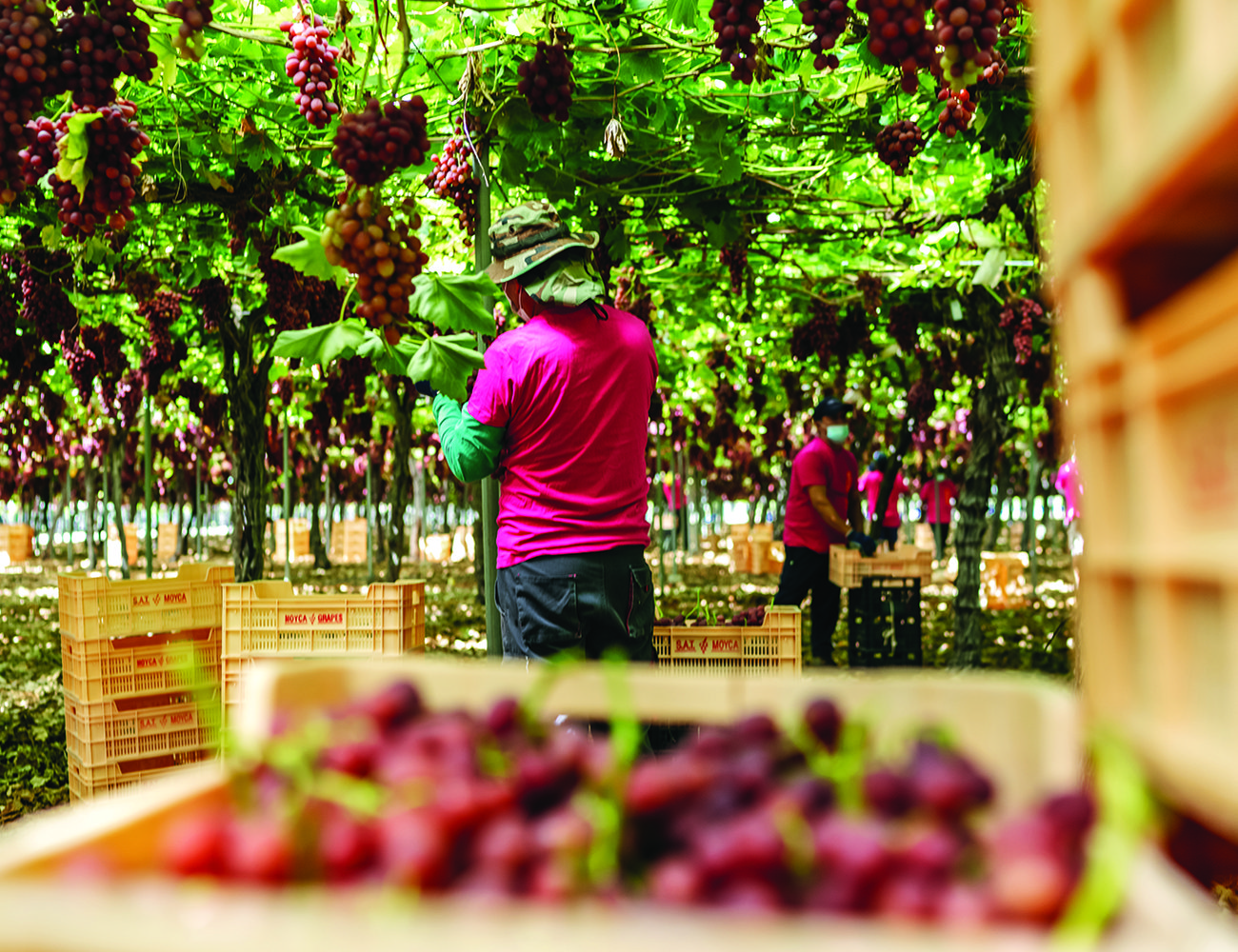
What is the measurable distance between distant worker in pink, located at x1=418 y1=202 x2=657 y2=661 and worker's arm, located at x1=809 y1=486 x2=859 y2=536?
4.63 meters

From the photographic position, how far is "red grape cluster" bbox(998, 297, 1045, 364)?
6652 mm

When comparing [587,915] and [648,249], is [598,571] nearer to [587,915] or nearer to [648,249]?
[587,915]

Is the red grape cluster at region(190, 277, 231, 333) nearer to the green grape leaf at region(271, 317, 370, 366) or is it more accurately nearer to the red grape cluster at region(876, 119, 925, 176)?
the red grape cluster at region(876, 119, 925, 176)

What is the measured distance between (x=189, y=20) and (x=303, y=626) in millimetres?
2149

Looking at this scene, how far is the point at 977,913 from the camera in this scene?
0.63 m

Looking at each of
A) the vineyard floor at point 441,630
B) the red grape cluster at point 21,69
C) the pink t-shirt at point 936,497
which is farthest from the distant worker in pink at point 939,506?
the red grape cluster at point 21,69

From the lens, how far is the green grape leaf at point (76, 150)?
228 cm

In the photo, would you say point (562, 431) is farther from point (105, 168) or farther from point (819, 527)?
point (819, 527)

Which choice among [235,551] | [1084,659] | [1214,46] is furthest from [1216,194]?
[235,551]

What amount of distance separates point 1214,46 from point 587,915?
2.53ft

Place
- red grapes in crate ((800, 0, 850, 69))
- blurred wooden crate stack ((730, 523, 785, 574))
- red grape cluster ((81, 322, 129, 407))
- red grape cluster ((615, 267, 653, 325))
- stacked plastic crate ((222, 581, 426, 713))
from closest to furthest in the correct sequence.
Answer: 1. red grapes in crate ((800, 0, 850, 69))
2. stacked plastic crate ((222, 581, 426, 713))
3. red grape cluster ((615, 267, 653, 325))
4. red grape cluster ((81, 322, 129, 407))
5. blurred wooden crate stack ((730, 523, 785, 574))

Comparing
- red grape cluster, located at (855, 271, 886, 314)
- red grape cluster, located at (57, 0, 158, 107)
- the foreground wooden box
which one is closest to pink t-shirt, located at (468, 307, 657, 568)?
red grape cluster, located at (57, 0, 158, 107)

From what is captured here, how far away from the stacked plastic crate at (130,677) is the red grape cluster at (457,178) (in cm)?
198

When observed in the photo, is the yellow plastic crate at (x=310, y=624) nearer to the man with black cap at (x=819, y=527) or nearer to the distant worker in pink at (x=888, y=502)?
the man with black cap at (x=819, y=527)
